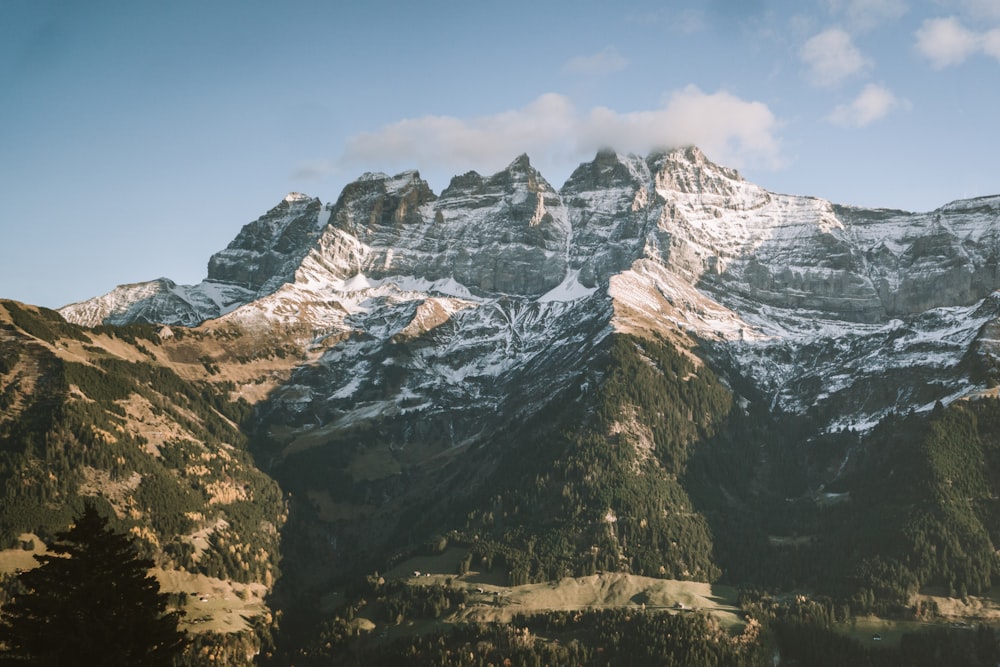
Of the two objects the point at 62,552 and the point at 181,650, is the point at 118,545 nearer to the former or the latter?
the point at 62,552

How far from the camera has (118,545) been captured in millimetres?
56375

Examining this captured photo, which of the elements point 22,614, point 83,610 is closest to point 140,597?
point 83,610

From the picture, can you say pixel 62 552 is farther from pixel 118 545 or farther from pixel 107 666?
pixel 107 666

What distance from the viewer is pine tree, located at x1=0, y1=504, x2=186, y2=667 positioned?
173ft

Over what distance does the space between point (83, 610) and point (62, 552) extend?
4219 mm

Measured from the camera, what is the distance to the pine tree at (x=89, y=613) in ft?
173

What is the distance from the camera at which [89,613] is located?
5422 centimetres

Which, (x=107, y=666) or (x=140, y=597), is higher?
(x=140, y=597)

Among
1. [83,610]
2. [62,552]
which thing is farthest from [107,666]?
[62,552]

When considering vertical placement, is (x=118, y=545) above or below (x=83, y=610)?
above

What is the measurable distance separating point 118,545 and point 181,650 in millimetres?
7225

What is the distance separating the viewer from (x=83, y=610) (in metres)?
54.2

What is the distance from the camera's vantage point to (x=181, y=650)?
5650 centimetres

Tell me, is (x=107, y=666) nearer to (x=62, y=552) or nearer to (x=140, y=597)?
(x=140, y=597)
